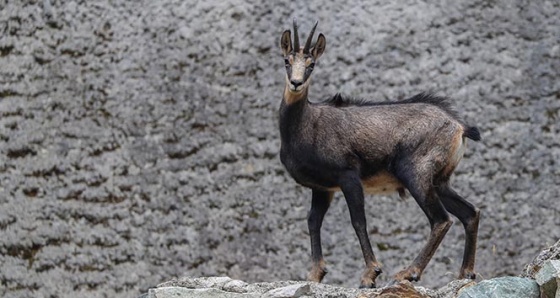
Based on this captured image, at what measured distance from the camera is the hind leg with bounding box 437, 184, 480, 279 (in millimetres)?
6848

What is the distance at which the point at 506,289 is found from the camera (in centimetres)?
561

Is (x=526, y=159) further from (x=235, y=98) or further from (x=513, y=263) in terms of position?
(x=235, y=98)

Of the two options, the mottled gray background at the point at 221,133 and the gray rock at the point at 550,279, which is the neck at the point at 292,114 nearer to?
the gray rock at the point at 550,279

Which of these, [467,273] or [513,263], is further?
[513,263]

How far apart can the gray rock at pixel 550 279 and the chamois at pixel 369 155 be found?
124cm

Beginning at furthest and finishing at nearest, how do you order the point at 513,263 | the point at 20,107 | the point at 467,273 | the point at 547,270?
1. the point at 20,107
2. the point at 513,263
3. the point at 467,273
4. the point at 547,270

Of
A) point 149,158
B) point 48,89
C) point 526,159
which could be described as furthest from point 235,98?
point 526,159

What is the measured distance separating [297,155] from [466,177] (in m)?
3.47

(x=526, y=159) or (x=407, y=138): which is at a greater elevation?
(x=407, y=138)

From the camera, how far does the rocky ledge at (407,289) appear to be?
5551mm

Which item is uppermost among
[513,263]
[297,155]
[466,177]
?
[297,155]

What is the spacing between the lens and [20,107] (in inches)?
408

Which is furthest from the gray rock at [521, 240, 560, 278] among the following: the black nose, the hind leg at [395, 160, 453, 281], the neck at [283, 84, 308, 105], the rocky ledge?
the neck at [283, 84, 308, 105]

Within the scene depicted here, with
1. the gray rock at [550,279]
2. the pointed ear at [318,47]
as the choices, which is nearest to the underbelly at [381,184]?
the pointed ear at [318,47]
